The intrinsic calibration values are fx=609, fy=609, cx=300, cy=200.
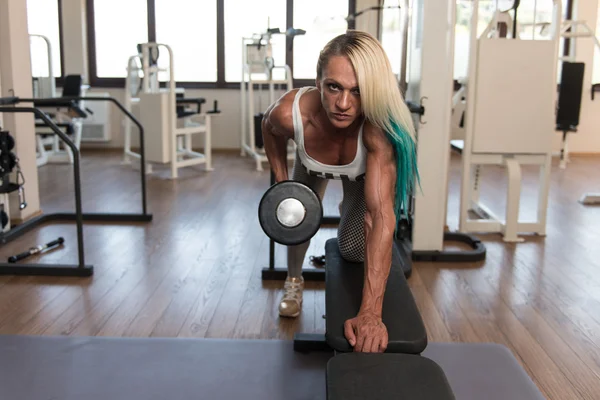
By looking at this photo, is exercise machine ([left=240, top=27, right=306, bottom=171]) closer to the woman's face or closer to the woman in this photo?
the woman

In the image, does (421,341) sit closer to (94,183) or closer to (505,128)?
(505,128)

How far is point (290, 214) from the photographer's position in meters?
1.71

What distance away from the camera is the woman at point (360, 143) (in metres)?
1.47

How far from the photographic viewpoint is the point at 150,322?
7.42 ft

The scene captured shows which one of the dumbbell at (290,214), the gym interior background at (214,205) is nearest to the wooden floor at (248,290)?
the gym interior background at (214,205)

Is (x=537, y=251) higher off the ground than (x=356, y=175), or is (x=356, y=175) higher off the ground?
(x=356, y=175)

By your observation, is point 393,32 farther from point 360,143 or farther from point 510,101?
point 360,143

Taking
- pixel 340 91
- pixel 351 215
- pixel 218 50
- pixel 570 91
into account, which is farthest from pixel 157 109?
pixel 340 91

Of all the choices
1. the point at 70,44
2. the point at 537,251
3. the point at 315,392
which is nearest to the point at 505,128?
the point at 537,251

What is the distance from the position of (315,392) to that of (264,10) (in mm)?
5621

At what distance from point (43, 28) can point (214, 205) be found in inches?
147

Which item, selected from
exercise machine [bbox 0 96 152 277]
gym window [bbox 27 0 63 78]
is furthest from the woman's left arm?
gym window [bbox 27 0 63 78]

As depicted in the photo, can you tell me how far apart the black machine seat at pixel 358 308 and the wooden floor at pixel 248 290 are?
445 millimetres

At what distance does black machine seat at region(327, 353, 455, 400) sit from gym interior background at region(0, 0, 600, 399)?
2.24ft
